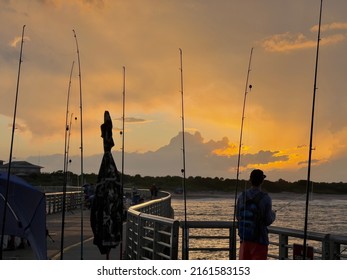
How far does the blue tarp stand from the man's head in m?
3.43

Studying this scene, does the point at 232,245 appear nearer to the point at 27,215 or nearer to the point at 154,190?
the point at 27,215

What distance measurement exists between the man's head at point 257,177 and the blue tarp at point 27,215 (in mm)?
3425

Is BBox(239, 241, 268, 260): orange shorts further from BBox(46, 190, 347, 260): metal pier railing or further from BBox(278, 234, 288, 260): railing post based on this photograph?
BBox(278, 234, 288, 260): railing post

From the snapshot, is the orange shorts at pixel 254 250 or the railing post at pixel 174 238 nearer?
the orange shorts at pixel 254 250

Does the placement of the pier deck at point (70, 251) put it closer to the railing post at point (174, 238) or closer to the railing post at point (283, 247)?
the railing post at point (174, 238)

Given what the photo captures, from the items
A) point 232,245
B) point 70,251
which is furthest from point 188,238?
point 70,251

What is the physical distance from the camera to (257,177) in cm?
791

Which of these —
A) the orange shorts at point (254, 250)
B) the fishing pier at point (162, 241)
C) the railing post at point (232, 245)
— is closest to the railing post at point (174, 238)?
the fishing pier at point (162, 241)

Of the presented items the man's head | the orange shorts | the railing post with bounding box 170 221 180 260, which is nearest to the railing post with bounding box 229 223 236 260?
the railing post with bounding box 170 221 180 260

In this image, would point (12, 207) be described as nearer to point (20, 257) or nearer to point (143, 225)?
point (143, 225)

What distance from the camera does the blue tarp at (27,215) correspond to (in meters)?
9.88

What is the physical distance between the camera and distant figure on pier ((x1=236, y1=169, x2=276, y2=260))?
7.93 m
